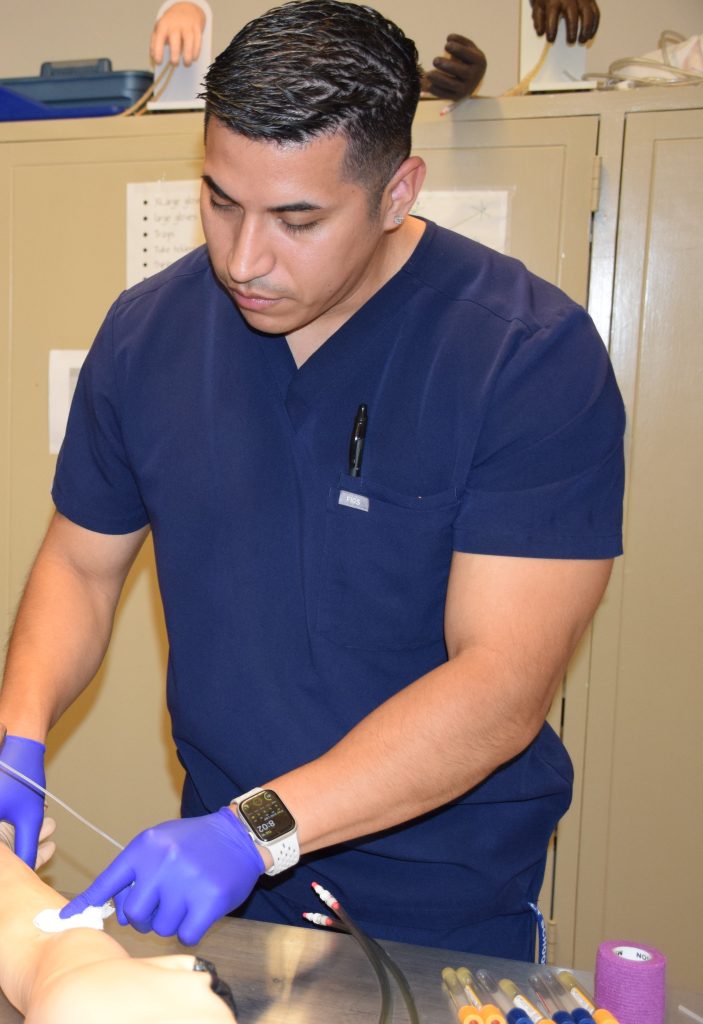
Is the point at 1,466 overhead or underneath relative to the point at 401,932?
overhead

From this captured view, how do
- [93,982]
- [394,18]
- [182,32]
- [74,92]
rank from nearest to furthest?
[93,982]
[182,32]
[74,92]
[394,18]

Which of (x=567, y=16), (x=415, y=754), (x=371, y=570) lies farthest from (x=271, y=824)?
(x=567, y=16)

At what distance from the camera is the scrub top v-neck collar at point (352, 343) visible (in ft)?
3.95

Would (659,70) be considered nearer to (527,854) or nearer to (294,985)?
(527,854)

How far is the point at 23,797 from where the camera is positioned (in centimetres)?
111

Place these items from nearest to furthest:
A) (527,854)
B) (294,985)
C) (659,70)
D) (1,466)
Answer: (294,985)
(527,854)
(659,70)
(1,466)

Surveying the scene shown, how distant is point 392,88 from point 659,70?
1.06 meters

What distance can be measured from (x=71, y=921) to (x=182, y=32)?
1716mm

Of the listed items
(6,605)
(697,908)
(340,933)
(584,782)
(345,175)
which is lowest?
(697,908)

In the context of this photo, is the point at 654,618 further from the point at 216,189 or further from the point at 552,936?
the point at 216,189

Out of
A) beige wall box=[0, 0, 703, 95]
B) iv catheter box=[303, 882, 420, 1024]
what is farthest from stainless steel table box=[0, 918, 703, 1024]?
beige wall box=[0, 0, 703, 95]

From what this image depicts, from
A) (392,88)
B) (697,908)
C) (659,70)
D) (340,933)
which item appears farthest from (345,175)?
(697,908)

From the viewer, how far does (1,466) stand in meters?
2.22

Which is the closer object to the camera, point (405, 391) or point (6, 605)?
point (405, 391)
